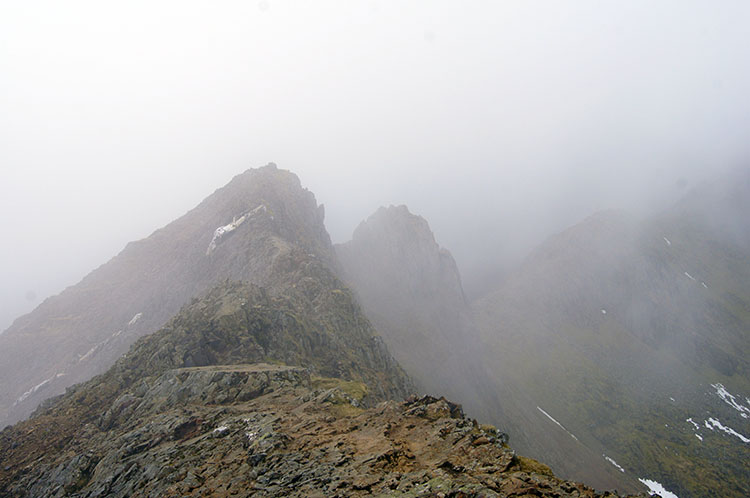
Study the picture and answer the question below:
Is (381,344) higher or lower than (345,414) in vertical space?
lower

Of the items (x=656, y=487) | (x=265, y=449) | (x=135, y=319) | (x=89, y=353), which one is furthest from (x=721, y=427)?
(x=89, y=353)

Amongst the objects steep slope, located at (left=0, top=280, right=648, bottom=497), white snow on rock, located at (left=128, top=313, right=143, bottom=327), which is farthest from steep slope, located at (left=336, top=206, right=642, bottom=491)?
steep slope, located at (left=0, top=280, right=648, bottom=497)

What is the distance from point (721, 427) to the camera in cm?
19100

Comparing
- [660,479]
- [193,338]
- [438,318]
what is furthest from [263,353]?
[660,479]

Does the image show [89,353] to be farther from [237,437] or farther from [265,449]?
[265,449]

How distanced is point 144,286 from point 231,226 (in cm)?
2970

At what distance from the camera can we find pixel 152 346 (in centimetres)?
4794

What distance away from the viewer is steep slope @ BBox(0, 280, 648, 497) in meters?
19.1

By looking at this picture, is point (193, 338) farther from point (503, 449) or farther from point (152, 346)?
point (503, 449)

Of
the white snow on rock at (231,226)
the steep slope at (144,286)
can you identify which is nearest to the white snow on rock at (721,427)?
the steep slope at (144,286)

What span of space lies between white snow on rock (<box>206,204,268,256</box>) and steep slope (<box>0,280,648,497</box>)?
58698 millimetres

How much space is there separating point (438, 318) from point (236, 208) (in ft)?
391

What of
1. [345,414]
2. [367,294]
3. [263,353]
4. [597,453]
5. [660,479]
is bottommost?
[660,479]

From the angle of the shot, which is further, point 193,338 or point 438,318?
point 438,318
